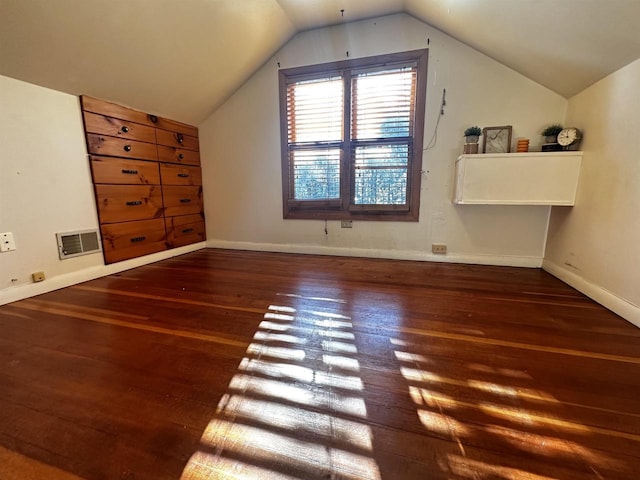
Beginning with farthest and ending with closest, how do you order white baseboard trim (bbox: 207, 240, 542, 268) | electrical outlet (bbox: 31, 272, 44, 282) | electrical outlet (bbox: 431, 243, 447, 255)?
electrical outlet (bbox: 431, 243, 447, 255)
white baseboard trim (bbox: 207, 240, 542, 268)
electrical outlet (bbox: 31, 272, 44, 282)

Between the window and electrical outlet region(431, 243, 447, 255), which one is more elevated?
the window

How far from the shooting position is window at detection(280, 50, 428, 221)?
2908 millimetres

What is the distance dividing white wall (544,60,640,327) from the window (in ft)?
4.32

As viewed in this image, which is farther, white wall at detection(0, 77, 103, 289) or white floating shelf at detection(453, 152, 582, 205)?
white floating shelf at detection(453, 152, 582, 205)

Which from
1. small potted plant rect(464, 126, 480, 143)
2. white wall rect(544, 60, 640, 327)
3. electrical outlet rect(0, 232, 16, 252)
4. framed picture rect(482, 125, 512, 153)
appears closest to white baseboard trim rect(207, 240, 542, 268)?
white wall rect(544, 60, 640, 327)

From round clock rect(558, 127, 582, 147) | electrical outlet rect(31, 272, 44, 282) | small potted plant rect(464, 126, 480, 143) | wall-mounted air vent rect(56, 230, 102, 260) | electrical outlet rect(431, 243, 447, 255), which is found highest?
small potted plant rect(464, 126, 480, 143)

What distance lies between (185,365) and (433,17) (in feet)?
11.3

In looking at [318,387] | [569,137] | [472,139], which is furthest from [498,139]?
[318,387]

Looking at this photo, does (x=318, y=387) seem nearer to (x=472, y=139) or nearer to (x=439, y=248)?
(x=439, y=248)

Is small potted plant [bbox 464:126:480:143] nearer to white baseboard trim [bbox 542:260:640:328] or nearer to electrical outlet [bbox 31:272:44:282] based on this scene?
white baseboard trim [bbox 542:260:640:328]

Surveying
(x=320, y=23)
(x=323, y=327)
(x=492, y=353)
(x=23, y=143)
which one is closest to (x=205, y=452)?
(x=323, y=327)

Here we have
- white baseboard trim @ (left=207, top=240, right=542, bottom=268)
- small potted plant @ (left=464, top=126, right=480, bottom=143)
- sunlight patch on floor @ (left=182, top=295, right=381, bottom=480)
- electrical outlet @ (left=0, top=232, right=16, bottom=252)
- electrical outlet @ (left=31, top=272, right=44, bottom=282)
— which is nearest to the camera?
sunlight patch on floor @ (left=182, top=295, right=381, bottom=480)

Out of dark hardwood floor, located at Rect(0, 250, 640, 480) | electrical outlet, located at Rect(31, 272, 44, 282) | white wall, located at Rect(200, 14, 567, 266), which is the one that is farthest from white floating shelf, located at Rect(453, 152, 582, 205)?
electrical outlet, located at Rect(31, 272, 44, 282)

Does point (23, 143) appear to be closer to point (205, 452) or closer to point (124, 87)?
point (124, 87)
